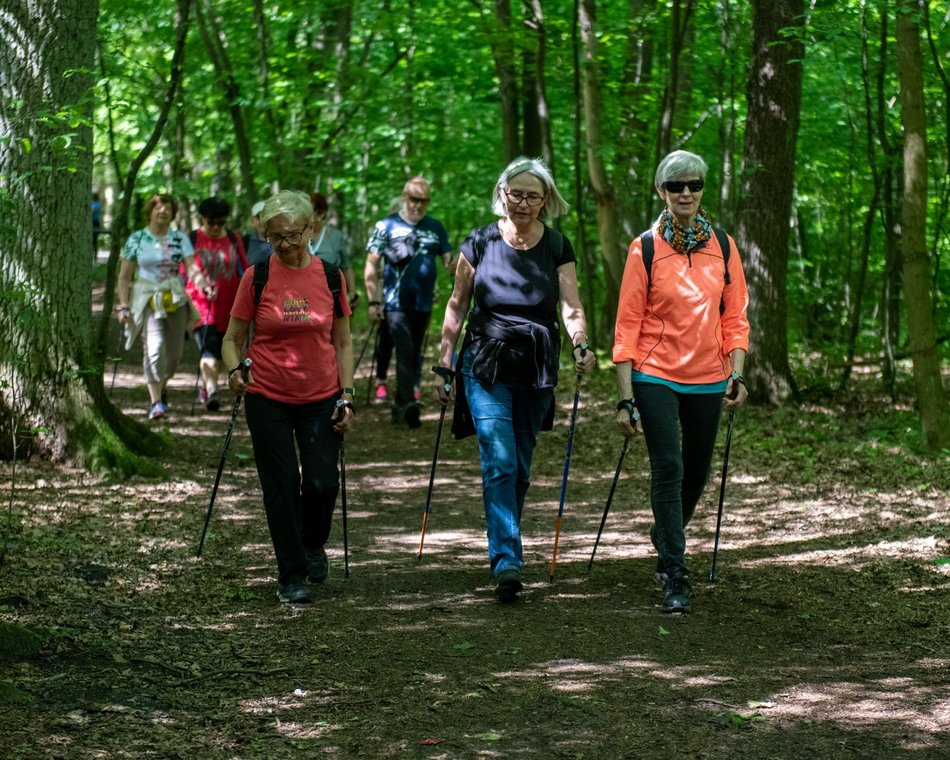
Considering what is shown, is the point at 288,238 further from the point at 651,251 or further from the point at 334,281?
the point at 651,251

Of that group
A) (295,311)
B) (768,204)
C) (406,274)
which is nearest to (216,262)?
(406,274)

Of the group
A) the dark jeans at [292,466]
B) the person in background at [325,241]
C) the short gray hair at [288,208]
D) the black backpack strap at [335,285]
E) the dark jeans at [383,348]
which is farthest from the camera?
the dark jeans at [383,348]

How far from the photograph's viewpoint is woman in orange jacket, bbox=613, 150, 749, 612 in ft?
20.1

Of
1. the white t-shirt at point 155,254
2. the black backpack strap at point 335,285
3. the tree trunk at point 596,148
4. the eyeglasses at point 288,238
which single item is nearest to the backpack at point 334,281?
the black backpack strap at point 335,285

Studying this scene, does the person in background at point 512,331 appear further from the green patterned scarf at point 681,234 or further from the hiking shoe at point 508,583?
the green patterned scarf at point 681,234

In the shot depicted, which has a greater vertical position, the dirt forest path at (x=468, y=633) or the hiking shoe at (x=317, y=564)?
the hiking shoe at (x=317, y=564)

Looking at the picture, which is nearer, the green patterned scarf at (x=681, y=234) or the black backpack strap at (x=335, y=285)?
the green patterned scarf at (x=681, y=234)

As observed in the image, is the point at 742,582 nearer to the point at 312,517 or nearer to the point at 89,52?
the point at 312,517

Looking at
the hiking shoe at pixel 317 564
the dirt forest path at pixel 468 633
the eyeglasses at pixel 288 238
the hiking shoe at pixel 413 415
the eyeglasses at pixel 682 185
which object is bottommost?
the dirt forest path at pixel 468 633

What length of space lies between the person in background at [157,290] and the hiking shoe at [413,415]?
2376 millimetres

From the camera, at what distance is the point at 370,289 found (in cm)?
1233

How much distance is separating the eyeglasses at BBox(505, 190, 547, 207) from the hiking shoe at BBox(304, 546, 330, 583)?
214 centimetres

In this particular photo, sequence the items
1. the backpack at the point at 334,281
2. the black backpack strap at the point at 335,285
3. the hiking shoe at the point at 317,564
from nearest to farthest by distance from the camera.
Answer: the backpack at the point at 334,281
the black backpack strap at the point at 335,285
the hiking shoe at the point at 317,564

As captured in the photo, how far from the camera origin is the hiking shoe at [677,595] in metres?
6.11
